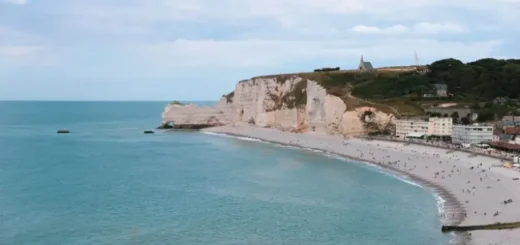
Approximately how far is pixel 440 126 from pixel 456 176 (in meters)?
24.6

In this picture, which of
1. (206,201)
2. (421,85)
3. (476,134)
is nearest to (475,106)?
(421,85)

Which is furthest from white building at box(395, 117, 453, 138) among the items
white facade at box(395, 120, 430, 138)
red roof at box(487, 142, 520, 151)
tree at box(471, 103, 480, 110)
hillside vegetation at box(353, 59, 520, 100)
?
hillside vegetation at box(353, 59, 520, 100)

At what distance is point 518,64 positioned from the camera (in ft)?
314

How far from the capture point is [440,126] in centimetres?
6444

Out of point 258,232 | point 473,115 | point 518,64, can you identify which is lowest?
point 258,232

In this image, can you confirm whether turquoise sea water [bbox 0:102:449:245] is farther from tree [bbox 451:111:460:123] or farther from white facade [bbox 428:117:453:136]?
tree [bbox 451:111:460:123]

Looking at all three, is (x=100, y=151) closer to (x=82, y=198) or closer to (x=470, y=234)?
(x=82, y=198)

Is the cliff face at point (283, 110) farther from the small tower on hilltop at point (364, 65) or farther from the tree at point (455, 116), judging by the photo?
Result: the small tower on hilltop at point (364, 65)

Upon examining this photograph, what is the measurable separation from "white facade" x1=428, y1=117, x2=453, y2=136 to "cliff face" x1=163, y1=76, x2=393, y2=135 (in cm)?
608

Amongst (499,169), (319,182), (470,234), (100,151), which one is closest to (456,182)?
(499,169)

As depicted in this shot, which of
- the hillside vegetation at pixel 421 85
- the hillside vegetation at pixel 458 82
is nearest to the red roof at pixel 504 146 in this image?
the hillside vegetation at pixel 421 85

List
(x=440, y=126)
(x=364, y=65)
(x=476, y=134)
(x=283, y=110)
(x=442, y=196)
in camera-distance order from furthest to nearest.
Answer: (x=364, y=65), (x=283, y=110), (x=440, y=126), (x=476, y=134), (x=442, y=196)

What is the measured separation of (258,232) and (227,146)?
44.1m

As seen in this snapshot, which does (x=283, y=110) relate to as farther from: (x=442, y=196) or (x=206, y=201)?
(x=442, y=196)
